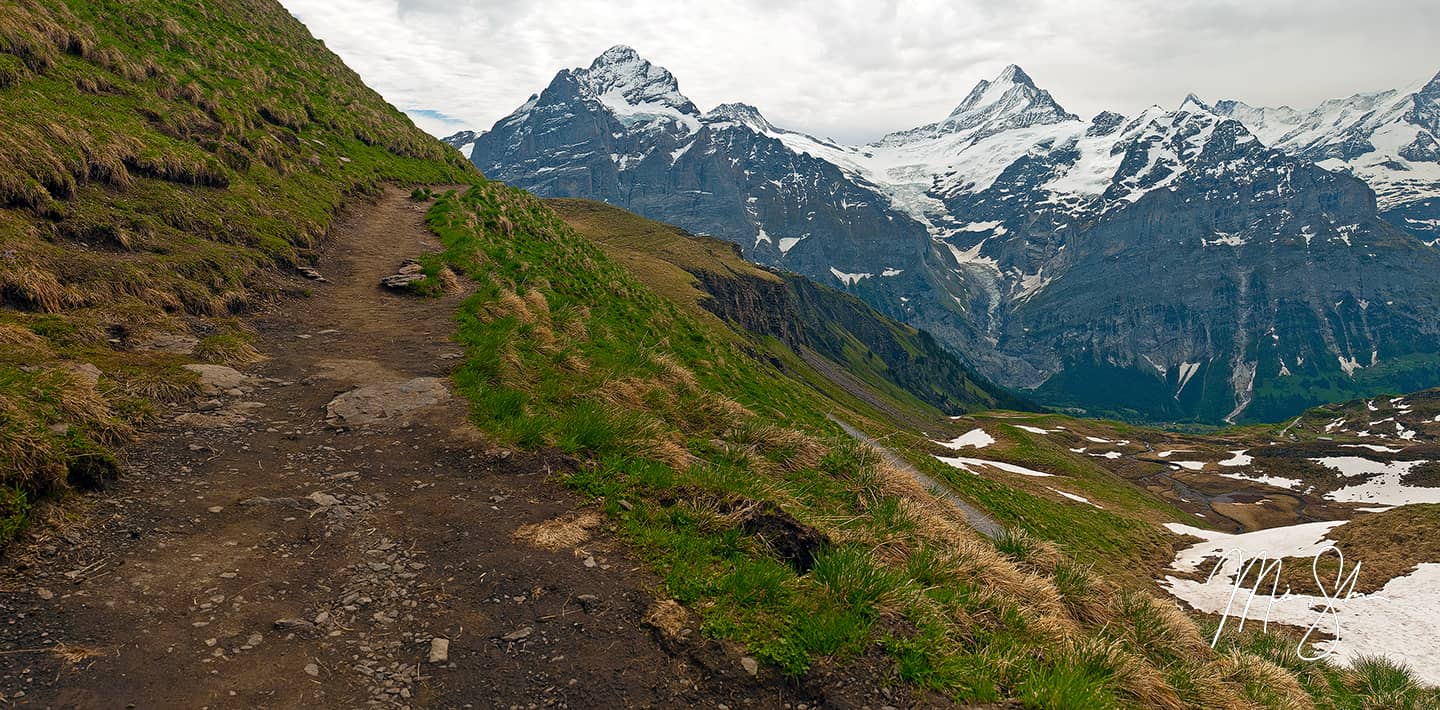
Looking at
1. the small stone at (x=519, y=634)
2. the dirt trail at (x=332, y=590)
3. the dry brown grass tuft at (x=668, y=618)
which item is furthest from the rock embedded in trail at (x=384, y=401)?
the dry brown grass tuft at (x=668, y=618)

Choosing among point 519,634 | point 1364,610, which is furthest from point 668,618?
point 1364,610

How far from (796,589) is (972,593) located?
295cm

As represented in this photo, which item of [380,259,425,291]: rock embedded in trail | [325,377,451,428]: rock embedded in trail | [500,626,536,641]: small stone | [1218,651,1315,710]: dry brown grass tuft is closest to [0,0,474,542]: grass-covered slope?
[325,377,451,428]: rock embedded in trail

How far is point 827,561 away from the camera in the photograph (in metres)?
8.17

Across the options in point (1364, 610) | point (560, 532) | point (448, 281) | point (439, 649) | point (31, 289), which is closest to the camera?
point (439, 649)

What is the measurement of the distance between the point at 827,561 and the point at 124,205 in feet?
66.5

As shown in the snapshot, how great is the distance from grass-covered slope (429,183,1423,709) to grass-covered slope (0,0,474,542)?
5.52 m

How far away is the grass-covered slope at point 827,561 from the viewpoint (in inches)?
285

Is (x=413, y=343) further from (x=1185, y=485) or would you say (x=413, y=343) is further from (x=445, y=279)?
(x=1185, y=485)

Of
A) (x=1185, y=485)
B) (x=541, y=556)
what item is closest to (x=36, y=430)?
(x=541, y=556)

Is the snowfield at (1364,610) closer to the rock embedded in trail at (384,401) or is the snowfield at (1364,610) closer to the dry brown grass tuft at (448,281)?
the rock embedded in trail at (384,401)

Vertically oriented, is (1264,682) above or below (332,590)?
below

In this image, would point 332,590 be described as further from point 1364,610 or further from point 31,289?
point 1364,610

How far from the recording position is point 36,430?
731cm
